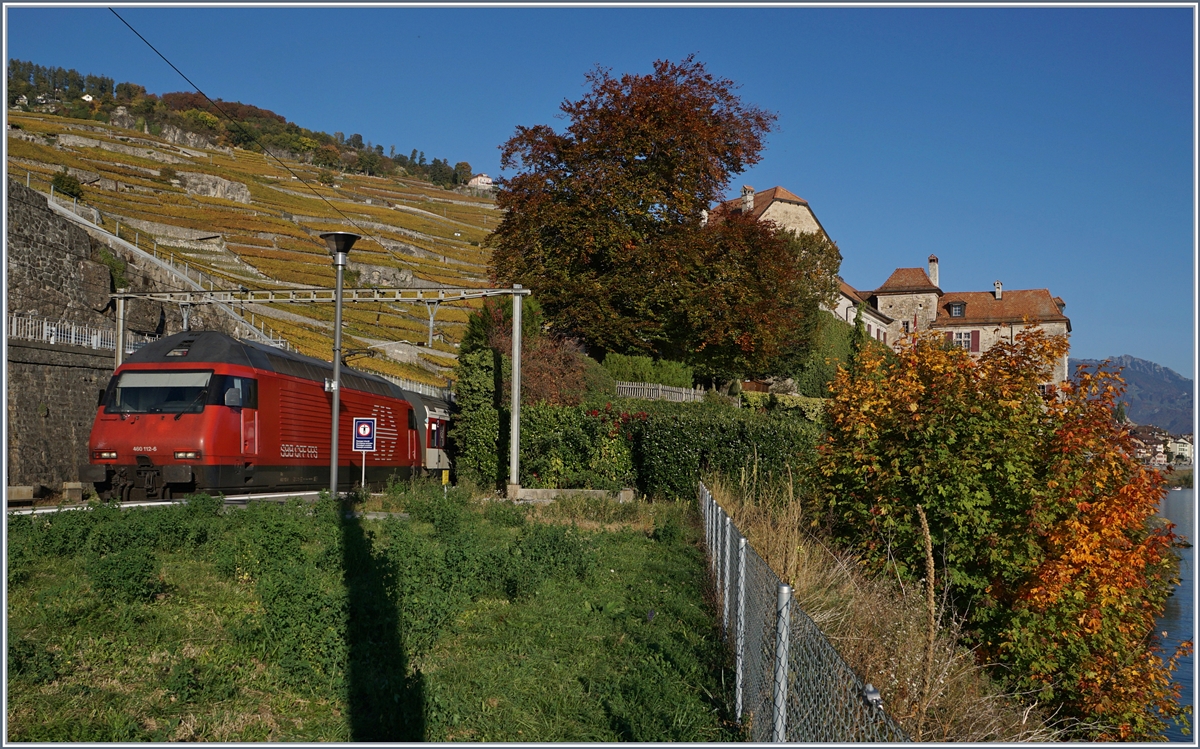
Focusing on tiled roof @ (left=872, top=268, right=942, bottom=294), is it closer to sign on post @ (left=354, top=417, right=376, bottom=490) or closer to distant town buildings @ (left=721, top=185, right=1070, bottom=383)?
distant town buildings @ (left=721, top=185, right=1070, bottom=383)

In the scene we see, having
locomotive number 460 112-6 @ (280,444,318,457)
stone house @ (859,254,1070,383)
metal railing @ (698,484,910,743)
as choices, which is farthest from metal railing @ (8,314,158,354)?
stone house @ (859,254,1070,383)

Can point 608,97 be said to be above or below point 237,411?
above

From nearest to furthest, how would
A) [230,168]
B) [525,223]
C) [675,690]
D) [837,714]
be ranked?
[837,714]
[675,690]
[525,223]
[230,168]

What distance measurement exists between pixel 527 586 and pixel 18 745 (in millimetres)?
4939

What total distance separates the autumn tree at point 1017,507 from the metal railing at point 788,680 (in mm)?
5039

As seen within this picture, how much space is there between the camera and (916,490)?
37.0 feet

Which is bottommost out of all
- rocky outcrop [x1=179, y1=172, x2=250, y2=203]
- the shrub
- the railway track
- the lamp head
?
the railway track

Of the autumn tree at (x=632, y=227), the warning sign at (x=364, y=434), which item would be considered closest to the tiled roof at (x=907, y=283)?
the autumn tree at (x=632, y=227)

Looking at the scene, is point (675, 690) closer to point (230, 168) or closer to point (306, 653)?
point (306, 653)

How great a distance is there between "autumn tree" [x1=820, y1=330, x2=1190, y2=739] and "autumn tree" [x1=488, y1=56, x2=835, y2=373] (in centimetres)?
1989

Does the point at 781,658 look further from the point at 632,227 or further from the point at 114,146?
the point at 114,146

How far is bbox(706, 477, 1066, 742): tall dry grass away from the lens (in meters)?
4.53

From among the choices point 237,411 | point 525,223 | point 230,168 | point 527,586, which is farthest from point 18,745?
point 230,168

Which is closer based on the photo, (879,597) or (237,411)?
(879,597)
